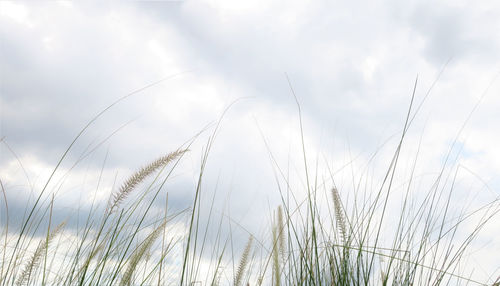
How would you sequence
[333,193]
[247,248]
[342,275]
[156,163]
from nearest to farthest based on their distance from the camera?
[342,275]
[156,163]
[333,193]
[247,248]

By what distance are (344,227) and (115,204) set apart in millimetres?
1228

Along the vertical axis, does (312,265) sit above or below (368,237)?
below

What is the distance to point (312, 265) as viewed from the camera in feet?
7.76

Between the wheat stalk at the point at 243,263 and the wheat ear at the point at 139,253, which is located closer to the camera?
the wheat ear at the point at 139,253

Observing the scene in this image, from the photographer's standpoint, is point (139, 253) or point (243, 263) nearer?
point (139, 253)

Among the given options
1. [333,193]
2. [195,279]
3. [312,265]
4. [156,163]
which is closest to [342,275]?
[312,265]

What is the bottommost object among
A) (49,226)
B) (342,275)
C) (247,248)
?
(342,275)

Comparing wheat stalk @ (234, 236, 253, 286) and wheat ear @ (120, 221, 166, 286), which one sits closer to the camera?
wheat ear @ (120, 221, 166, 286)

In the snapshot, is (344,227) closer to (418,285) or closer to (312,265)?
(312,265)

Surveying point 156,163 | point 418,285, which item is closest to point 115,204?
point 156,163

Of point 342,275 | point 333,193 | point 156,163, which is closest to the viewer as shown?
point 342,275

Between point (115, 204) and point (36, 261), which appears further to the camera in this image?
point (36, 261)

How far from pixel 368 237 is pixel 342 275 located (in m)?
0.32

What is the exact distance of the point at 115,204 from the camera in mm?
2371
